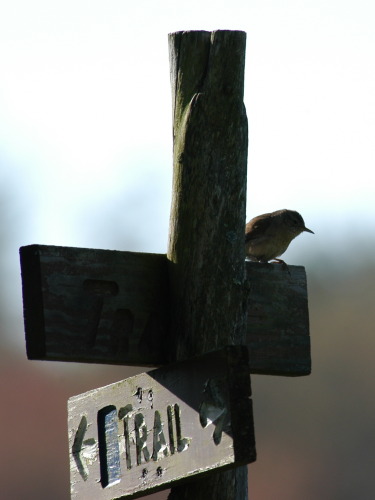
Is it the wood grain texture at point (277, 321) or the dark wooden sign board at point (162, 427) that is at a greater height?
the wood grain texture at point (277, 321)

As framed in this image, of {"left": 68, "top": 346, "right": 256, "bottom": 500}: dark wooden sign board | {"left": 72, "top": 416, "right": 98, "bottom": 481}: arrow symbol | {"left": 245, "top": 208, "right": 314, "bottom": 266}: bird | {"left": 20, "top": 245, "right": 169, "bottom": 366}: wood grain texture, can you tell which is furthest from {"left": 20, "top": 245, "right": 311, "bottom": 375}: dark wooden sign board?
{"left": 245, "top": 208, "right": 314, "bottom": 266}: bird

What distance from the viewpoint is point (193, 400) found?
4758 mm

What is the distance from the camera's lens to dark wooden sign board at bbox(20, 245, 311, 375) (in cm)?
486

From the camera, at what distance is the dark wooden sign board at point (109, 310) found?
4.86m

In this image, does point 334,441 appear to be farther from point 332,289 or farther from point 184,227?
point 184,227

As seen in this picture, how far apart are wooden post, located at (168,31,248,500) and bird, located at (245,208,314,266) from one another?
23.3ft

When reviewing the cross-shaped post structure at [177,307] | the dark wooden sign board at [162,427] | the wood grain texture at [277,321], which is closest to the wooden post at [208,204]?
the cross-shaped post structure at [177,307]

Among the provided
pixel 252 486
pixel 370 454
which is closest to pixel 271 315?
pixel 252 486

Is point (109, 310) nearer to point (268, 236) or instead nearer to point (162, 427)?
point (162, 427)

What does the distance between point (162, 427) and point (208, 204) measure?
770 mm

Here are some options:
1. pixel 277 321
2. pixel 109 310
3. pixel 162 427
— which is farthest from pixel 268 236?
pixel 162 427

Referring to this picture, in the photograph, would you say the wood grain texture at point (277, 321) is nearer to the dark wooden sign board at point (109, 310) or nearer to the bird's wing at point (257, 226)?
the dark wooden sign board at point (109, 310)

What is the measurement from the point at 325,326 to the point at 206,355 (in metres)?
36.7

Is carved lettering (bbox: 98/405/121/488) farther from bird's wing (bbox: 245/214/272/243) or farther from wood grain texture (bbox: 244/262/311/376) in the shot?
bird's wing (bbox: 245/214/272/243)
